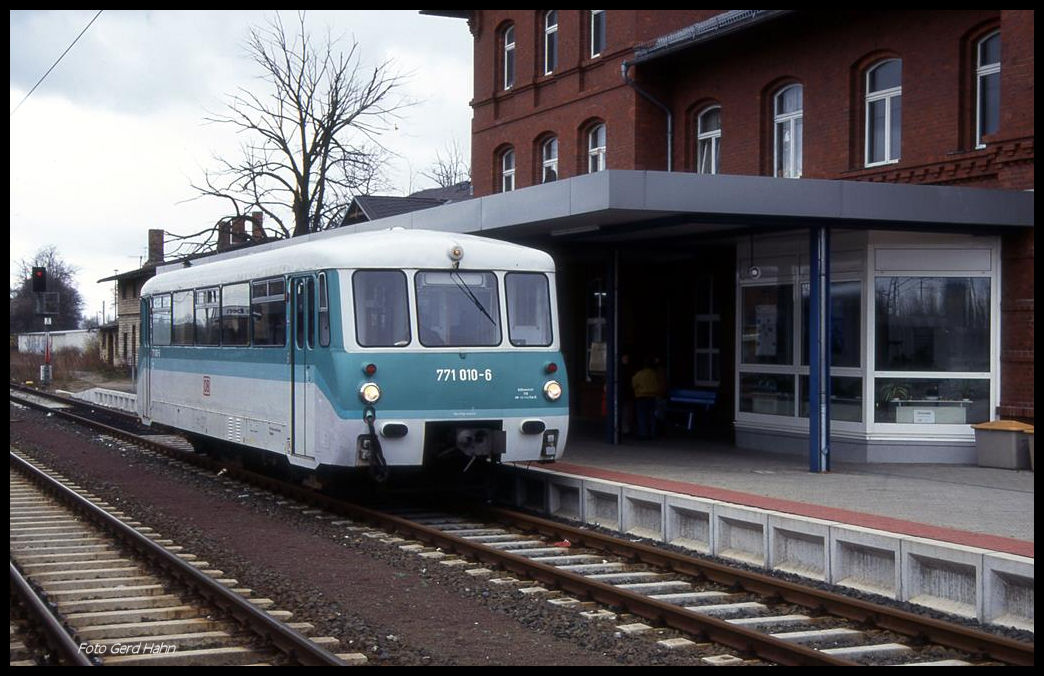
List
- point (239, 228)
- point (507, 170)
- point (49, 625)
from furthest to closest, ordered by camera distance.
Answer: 1. point (239, 228)
2. point (507, 170)
3. point (49, 625)

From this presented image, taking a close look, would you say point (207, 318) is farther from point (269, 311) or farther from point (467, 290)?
point (467, 290)

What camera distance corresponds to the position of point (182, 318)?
18406mm

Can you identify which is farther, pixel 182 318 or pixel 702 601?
pixel 182 318

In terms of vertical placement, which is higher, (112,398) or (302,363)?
(302,363)

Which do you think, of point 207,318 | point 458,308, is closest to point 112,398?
point 207,318

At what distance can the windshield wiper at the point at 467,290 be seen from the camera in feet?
44.3

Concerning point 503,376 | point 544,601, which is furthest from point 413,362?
point 544,601

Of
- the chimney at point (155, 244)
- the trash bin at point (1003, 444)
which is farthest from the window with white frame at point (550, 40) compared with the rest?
the chimney at point (155, 244)

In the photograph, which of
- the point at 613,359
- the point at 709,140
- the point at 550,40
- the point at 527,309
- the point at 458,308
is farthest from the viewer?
the point at 550,40

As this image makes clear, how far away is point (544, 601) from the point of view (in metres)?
9.47

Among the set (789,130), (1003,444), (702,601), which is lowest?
(702,601)

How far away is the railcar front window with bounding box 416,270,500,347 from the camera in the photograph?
43.5 feet

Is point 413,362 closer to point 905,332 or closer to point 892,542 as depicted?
point 892,542

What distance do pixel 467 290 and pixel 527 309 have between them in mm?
707
